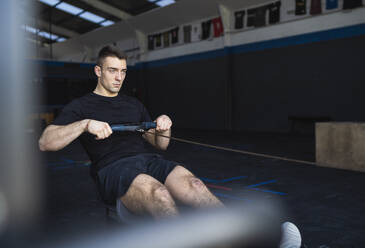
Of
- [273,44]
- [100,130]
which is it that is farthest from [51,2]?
[100,130]

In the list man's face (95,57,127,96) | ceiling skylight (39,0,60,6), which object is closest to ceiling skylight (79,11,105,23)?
ceiling skylight (39,0,60,6)

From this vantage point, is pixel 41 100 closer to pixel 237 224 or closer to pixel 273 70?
pixel 273 70

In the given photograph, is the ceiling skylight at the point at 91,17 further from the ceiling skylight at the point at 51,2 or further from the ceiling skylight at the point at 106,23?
the ceiling skylight at the point at 51,2

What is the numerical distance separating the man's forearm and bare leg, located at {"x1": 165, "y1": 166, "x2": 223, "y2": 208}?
0.48 meters

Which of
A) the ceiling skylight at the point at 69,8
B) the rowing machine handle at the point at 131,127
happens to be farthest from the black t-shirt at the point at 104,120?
the ceiling skylight at the point at 69,8

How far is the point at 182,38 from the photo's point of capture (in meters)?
12.7

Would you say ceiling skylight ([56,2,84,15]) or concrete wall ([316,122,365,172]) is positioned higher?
ceiling skylight ([56,2,84,15])

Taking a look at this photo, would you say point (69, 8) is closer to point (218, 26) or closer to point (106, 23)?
point (106, 23)

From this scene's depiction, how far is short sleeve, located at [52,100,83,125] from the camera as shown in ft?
5.63

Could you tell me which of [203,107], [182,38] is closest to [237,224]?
[203,107]

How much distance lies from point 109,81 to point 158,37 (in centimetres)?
1215

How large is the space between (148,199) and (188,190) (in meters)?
0.21

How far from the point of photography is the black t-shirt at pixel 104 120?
1755 mm

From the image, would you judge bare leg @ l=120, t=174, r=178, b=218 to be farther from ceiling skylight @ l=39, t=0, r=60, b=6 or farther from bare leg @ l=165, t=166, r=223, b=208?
ceiling skylight @ l=39, t=0, r=60, b=6
